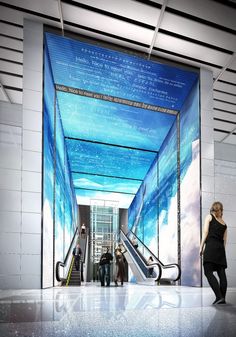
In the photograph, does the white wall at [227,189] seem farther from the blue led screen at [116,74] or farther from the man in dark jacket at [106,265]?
the man in dark jacket at [106,265]

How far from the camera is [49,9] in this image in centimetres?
810

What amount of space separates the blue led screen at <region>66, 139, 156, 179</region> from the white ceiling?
16.9 ft

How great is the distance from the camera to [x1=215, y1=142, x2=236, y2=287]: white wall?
14312 millimetres

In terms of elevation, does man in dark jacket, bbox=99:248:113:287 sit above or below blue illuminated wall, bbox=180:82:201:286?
below

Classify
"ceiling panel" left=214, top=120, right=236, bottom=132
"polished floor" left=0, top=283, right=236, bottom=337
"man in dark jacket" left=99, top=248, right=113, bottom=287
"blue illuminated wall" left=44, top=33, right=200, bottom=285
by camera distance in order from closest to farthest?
1. "polished floor" left=0, top=283, right=236, bottom=337
2. "blue illuminated wall" left=44, top=33, right=200, bottom=285
3. "man in dark jacket" left=99, top=248, right=113, bottom=287
4. "ceiling panel" left=214, top=120, right=236, bottom=132

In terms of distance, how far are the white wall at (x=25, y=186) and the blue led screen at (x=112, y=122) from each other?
2.12m

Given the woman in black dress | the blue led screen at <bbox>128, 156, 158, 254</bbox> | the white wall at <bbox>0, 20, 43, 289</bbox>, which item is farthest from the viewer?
the blue led screen at <bbox>128, 156, 158, 254</bbox>

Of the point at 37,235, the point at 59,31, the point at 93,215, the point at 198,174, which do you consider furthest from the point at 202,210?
the point at 93,215

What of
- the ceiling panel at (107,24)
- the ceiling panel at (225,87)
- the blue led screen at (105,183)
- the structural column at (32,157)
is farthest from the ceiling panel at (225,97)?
the blue led screen at (105,183)

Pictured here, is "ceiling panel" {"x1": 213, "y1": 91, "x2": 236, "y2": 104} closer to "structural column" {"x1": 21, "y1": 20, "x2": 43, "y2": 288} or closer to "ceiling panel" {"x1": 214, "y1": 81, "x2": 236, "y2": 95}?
"ceiling panel" {"x1": 214, "y1": 81, "x2": 236, "y2": 95}

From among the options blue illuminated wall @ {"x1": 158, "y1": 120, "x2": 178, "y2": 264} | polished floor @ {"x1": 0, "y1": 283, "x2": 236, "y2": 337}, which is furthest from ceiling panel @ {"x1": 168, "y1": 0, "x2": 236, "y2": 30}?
polished floor @ {"x1": 0, "y1": 283, "x2": 236, "y2": 337}

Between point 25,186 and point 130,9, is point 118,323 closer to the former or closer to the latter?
point 25,186

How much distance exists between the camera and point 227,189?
14.4 m

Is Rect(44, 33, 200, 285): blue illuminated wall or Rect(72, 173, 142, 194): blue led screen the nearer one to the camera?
Rect(44, 33, 200, 285): blue illuminated wall
